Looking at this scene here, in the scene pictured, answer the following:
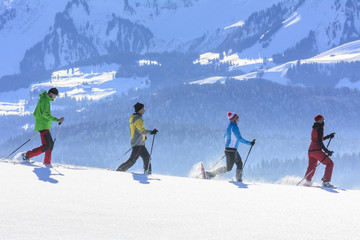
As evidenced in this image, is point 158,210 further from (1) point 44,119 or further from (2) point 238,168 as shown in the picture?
(1) point 44,119

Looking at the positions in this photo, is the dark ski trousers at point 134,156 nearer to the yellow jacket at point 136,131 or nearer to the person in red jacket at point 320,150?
the yellow jacket at point 136,131

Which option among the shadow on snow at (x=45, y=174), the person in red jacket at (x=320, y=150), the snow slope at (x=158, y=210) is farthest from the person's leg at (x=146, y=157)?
the person in red jacket at (x=320, y=150)

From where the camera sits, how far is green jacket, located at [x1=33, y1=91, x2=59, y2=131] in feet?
47.7

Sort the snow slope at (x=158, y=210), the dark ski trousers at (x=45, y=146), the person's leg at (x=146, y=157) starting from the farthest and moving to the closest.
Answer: the person's leg at (x=146, y=157), the dark ski trousers at (x=45, y=146), the snow slope at (x=158, y=210)

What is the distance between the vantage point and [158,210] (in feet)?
27.7

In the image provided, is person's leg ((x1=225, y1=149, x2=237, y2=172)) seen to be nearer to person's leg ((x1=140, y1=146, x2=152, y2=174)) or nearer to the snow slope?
person's leg ((x1=140, y1=146, x2=152, y2=174))

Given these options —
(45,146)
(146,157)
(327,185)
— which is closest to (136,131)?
(146,157)

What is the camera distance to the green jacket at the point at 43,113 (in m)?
14.5

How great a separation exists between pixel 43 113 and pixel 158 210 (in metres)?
7.17

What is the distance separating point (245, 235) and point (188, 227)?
80 centimetres

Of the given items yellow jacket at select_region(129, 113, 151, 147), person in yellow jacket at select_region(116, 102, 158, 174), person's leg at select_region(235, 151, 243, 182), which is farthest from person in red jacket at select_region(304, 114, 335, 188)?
yellow jacket at select_region(129, 113, 151, 147)

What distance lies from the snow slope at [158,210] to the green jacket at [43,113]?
106 inches

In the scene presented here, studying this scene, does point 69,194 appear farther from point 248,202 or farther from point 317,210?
point 317,210

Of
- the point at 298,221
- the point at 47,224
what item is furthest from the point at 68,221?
the point at 298,221
